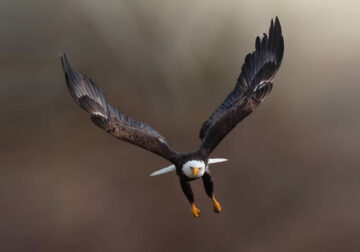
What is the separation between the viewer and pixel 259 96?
8.01m

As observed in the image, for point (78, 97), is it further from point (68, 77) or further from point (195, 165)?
point (195, 165)

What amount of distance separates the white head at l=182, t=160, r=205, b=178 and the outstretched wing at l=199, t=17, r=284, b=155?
761 millimetres

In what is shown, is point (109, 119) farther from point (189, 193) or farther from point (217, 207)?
point (217, 207)

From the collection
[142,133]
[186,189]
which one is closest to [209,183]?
[186,189]

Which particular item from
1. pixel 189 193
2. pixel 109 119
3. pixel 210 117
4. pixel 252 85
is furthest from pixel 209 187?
pixel 252 85

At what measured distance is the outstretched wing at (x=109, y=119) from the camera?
7238 millimetres

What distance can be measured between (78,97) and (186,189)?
7.15ft

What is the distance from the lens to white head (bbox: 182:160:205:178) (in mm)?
6832

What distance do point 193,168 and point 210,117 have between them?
162cm

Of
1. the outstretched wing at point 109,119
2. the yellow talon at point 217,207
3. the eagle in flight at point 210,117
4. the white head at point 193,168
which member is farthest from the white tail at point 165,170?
the yellow talon at point 217,207

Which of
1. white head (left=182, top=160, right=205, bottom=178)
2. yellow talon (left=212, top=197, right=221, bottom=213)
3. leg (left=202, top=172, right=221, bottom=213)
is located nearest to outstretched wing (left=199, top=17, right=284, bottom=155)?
leg (left=202, top=172, right=221, bottom=213)

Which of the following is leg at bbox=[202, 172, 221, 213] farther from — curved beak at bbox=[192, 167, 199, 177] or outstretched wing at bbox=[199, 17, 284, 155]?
outstretched wing at bbox=[199, 17, 284, 155]

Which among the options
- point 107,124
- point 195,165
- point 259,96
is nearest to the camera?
point 195,165

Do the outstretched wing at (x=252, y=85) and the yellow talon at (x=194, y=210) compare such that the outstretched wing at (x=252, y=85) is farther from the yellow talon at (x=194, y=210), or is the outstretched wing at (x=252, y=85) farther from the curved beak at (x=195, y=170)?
the yellow talon at (x=194, y=210)
